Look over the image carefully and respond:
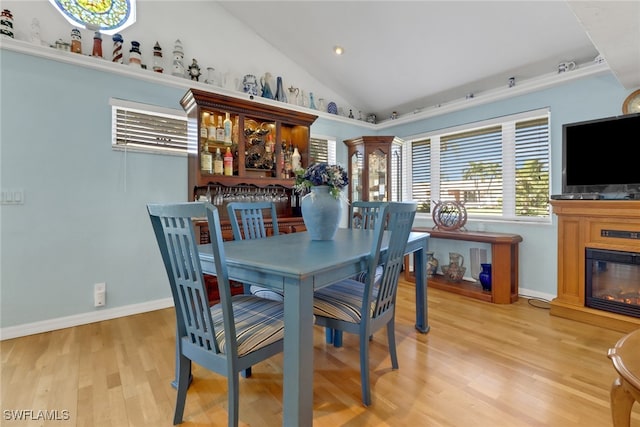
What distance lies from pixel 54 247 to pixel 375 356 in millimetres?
2761

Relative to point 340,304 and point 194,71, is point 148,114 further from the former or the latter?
point 340,304

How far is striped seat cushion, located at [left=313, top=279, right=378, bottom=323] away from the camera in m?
1.65

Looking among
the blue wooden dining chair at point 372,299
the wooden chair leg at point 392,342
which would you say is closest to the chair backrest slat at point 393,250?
the blue wooden dining chair at point 372,299

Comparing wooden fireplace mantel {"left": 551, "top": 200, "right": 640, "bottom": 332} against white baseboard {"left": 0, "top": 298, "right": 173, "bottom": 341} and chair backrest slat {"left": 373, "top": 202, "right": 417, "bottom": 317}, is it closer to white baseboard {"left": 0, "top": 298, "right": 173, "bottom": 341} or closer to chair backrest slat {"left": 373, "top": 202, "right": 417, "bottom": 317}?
chair backrest slat {"left": 373, "top": 202, "right": 417, "bottom": 317}

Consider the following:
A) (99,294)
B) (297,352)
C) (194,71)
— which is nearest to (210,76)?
(194,71)

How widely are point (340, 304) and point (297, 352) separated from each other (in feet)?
1.80

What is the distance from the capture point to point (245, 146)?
337 centimetres

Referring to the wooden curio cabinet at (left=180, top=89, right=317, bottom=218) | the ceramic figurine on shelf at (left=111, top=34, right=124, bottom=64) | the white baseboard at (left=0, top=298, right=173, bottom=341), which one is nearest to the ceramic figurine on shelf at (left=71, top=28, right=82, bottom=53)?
the ceramic figurine on shelf at (left=111, top=34, right=124, bottom=64)

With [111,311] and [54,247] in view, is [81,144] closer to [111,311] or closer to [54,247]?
[54,247]

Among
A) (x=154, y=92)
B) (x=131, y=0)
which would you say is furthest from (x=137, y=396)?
(x=131, y=0)

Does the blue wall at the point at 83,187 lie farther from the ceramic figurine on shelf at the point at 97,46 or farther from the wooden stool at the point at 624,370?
the wooden stool at the point at 624,370

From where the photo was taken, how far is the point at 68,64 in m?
2.57

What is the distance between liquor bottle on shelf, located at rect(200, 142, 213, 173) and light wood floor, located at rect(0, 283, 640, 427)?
4.98 feet

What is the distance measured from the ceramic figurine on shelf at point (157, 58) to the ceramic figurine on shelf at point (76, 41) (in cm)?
58
